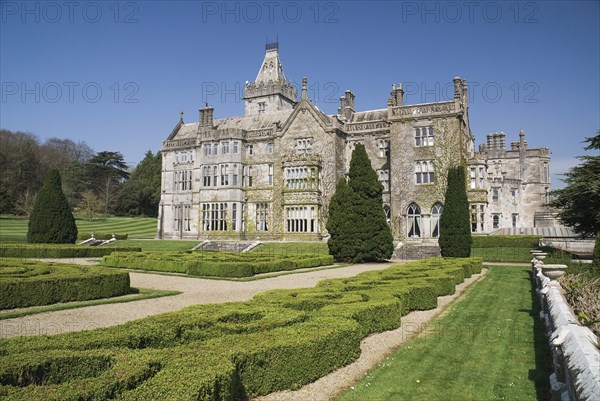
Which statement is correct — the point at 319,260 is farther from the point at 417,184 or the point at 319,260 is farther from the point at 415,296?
the point at 417,184

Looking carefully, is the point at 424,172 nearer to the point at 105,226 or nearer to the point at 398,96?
the point at 398,96

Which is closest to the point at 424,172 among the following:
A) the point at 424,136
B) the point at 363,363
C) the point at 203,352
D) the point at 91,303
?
the point at 424,136

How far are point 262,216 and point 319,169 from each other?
6.97 meters

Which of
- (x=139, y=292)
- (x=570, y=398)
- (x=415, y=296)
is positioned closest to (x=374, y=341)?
(x=415, y=296)

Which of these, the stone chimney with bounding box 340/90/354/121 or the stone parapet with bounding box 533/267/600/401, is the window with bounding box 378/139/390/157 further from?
the stone parapet with bounding box 533/267/600/401

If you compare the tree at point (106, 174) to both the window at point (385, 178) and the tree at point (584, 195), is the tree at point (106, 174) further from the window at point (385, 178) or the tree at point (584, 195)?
the tree at point (584, 195)

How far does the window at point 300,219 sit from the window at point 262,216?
2.46 meters

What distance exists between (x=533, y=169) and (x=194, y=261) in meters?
41.6

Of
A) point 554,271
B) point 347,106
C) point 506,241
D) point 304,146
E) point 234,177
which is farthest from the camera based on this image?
point 347,106

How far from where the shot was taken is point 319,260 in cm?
2477

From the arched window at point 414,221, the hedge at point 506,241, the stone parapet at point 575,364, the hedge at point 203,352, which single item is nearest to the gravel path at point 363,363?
the hedge at point 203,352

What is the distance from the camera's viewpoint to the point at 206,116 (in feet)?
151

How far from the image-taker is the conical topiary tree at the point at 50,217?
29969 mm

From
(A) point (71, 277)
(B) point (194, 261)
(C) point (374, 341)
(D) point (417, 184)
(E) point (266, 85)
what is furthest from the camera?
(E) point (266, 85)
